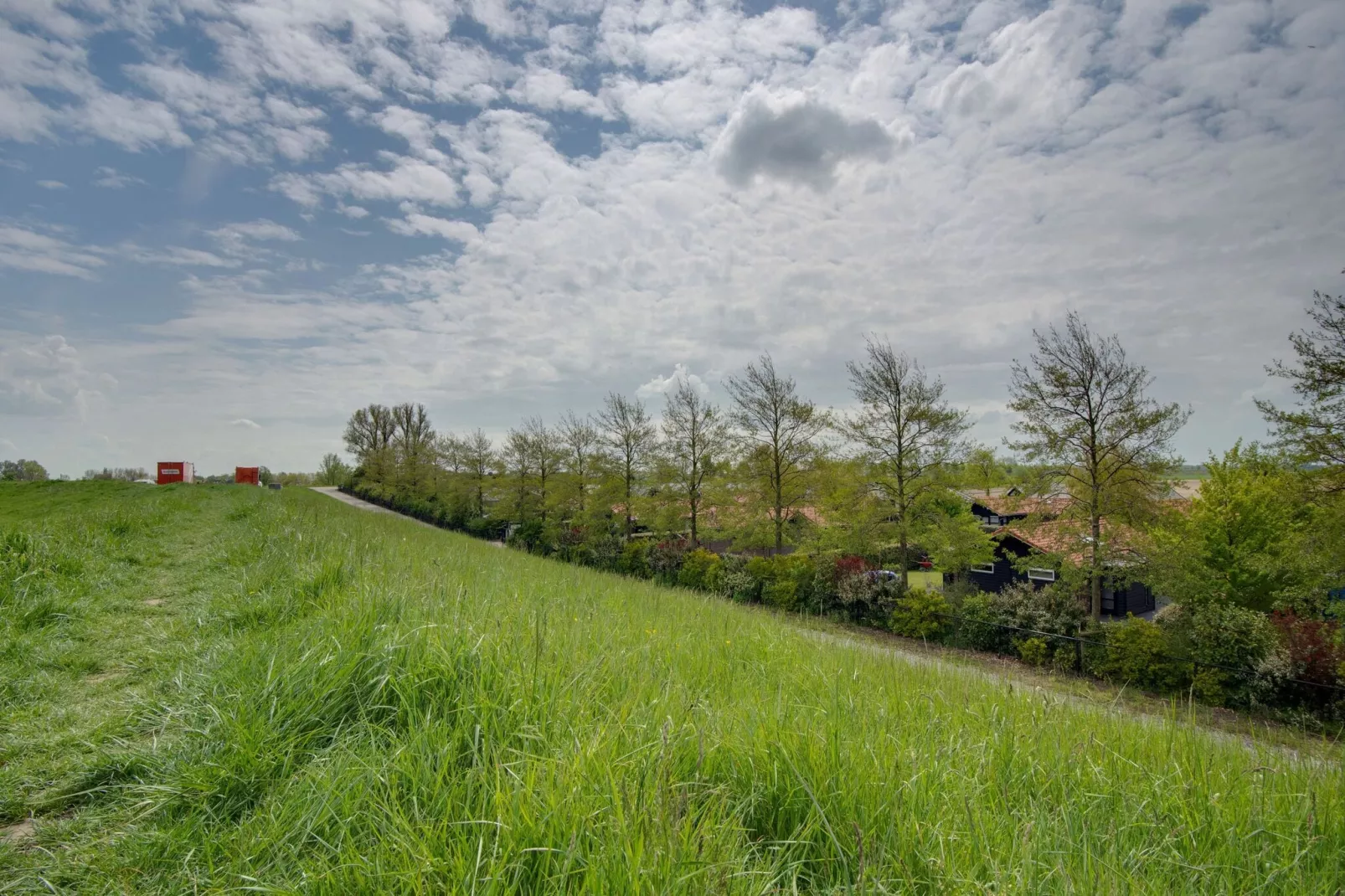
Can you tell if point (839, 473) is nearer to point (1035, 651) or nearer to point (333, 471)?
point (1035, 651)

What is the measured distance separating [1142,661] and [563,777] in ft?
58.0

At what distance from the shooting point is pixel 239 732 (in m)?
2.82

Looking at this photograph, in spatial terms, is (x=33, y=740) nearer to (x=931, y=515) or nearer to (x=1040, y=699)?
(x=1040, y=699)

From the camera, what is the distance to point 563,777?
2291 mm

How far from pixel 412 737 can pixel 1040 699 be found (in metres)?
4.86

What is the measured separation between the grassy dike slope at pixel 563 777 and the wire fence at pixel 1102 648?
37.9ft

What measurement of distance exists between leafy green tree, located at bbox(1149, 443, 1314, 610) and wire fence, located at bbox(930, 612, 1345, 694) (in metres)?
1.86

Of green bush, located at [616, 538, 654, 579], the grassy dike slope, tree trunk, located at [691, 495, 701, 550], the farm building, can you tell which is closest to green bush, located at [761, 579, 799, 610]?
tree trunk, located at [691, 495, 701, 550]

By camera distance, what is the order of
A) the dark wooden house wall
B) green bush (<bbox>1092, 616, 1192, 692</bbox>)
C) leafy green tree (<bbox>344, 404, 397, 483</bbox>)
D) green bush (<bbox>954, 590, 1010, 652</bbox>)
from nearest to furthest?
1. green bush (<bbox>1092, 616, 1192, 692</bbox>)
2. green bush (<bbox>954, 590, 1010, 652</bbox>)
3. the dark wooden house wall
4. leafy green tree (<bbox>344, 404, 397, 483</bbox>)

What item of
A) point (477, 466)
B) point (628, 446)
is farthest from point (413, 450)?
point (628, 446)

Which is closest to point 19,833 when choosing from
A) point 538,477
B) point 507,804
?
point 507,804

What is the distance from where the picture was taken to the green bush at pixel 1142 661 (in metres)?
14.5

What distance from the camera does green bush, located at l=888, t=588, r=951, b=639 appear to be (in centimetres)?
1928

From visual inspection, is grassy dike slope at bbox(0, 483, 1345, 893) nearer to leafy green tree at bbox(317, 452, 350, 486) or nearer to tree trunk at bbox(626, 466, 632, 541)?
tree trunk at bbox(626, 466, 632, 541)
